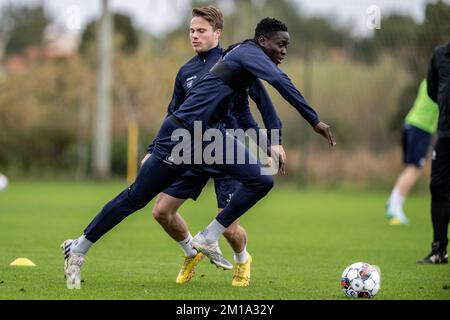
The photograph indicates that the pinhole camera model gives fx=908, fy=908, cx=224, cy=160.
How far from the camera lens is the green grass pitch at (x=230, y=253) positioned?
7.25 meters

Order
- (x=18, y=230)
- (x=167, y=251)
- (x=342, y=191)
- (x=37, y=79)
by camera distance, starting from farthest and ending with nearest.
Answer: (x=37, y=79) < (x=342, y=191) < (x=18, y=230) < (x=167, y=251)

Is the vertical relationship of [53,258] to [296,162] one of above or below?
above

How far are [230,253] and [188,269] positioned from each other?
2796 mm

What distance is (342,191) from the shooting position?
27406mm

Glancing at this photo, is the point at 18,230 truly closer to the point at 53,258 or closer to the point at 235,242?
the point at 53,258

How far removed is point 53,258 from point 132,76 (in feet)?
84.7

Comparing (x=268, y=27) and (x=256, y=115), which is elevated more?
(x=268, y=27)

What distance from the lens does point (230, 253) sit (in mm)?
10711

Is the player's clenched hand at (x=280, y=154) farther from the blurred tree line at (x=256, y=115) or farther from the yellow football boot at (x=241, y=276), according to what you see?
the blurred tree line at (x=256, y=115)

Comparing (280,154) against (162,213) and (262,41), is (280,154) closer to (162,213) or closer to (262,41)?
(262,41)

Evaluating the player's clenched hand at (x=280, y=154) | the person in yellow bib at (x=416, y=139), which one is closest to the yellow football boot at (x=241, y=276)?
the player's clenched hand at (x=280, y=154)

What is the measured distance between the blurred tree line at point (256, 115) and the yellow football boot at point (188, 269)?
15.5 meters

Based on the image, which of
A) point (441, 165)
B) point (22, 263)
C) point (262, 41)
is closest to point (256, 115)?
point (441, 165)
